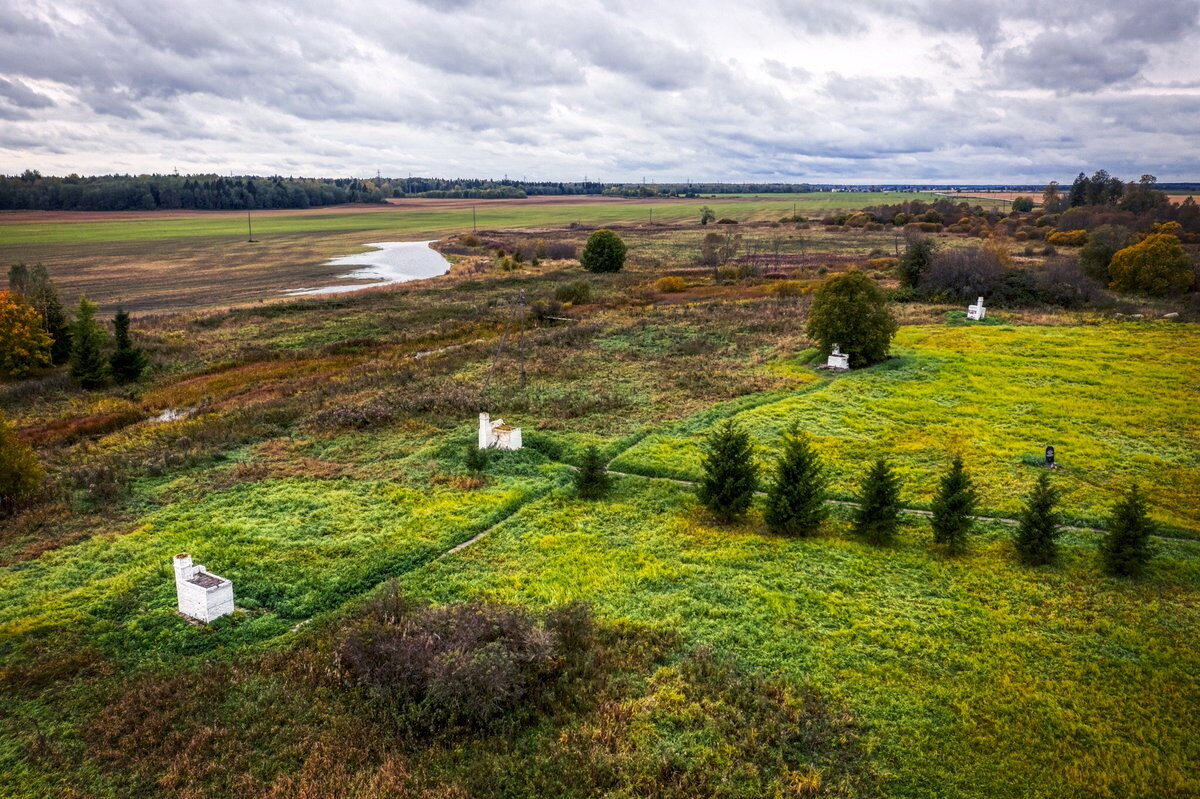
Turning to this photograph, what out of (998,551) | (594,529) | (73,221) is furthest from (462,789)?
(73,221)

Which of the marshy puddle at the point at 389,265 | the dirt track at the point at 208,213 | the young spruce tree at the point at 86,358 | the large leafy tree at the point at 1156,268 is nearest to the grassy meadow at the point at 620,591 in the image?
the young spruce tree at the point at 86,358

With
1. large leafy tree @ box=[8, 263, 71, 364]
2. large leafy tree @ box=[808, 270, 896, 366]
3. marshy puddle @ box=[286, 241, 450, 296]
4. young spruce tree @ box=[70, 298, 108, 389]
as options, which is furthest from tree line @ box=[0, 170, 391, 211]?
large leafy tree @ box=[808, 270, 896, 366]

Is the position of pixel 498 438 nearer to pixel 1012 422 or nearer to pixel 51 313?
pixel 1012 422

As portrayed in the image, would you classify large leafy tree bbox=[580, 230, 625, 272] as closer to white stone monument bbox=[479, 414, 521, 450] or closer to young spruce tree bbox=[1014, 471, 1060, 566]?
white stone monument bbox=[479, 414, 521, 450]

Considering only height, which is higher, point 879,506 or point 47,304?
point 47,304

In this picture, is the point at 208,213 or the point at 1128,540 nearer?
Result: the point at 1128,540

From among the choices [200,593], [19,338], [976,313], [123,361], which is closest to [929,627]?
[200,593]

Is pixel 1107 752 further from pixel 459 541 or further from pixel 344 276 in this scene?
pixel 344 276

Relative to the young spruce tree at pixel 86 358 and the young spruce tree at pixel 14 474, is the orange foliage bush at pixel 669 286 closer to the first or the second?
the young spruce tree at pixel 86 358
